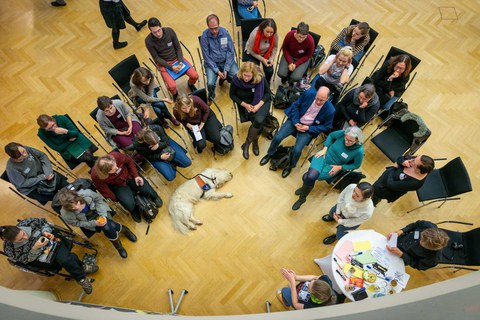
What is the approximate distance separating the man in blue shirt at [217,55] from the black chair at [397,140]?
7.65 feet

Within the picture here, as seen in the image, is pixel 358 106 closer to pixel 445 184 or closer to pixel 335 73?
pixel 335 73

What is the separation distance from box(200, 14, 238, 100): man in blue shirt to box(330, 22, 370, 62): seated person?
59.1 inches

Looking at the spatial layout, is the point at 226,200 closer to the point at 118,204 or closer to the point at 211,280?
the point at 211,280

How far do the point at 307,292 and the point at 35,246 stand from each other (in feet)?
8.72

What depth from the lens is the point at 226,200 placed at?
443cm

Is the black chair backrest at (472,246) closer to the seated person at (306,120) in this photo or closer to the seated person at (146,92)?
the seated person at (306,120)

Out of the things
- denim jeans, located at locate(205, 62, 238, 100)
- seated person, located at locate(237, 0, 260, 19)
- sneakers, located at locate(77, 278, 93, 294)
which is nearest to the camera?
sneakers, located at locate(77, 278, 93, 294)

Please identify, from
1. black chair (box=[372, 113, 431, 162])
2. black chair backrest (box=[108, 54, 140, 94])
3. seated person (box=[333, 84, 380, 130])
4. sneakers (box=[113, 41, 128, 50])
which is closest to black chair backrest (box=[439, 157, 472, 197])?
black chair (box=[372, 113, 431, 162])

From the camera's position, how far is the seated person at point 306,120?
4.02 meters

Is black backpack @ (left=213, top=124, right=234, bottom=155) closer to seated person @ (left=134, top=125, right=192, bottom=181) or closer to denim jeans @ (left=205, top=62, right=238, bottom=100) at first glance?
seated person @ (left=134, top=125, right=192, bottom=181)

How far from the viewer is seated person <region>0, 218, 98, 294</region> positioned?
3.08 meters

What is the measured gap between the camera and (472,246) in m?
3.61

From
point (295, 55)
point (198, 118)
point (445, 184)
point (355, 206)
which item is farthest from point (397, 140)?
point (198, 118)

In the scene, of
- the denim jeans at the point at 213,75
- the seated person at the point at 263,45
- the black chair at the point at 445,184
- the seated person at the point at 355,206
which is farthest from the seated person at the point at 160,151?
the black chair at the point at 445,184
